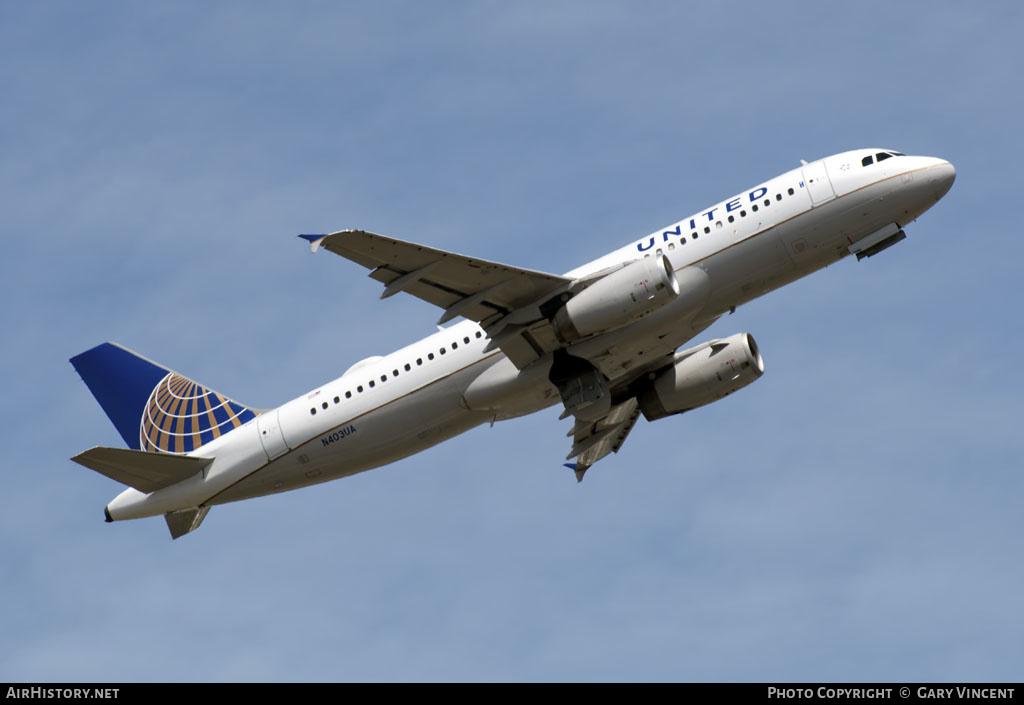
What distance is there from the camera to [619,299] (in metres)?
39.6

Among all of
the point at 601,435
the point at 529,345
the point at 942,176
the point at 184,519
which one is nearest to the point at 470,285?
the point at 529,345

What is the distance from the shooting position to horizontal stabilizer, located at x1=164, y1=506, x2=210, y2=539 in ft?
148

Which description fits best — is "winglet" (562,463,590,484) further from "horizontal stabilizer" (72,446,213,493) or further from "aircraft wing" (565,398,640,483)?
"horizontal stabilizer" (72,446,213,493)

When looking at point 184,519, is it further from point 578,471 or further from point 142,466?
point 578,471

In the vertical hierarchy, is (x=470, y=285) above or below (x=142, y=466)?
above

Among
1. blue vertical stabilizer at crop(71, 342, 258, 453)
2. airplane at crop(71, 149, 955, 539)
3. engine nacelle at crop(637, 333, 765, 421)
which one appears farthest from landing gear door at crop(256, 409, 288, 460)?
engine nacelle at crop(637, 333, 765, 421)

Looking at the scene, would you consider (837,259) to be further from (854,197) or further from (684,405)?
(684,405)

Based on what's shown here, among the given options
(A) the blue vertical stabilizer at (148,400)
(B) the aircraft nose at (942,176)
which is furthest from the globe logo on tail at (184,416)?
(B) the aircraft nose at (942,176)

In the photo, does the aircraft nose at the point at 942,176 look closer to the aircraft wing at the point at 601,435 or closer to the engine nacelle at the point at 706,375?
the engine nacelle at the point at 706,375

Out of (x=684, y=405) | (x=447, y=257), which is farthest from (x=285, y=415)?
(x=684, y=405)

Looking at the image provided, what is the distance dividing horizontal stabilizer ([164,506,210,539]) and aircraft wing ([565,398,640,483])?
1376 cm

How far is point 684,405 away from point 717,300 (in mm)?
6844

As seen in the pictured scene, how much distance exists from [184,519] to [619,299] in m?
17.6
